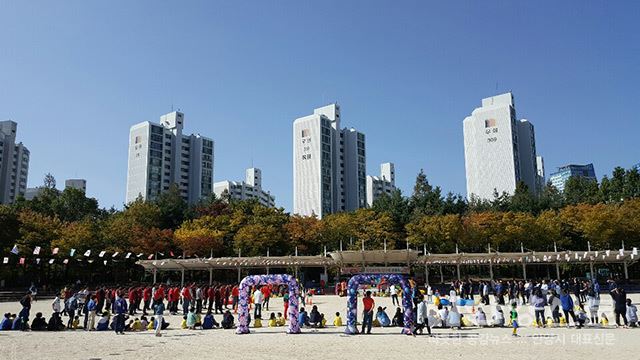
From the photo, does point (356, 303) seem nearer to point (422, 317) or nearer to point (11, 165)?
point (422, 317)

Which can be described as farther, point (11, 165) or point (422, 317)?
point (11, 165)

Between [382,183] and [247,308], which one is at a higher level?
[382,183]

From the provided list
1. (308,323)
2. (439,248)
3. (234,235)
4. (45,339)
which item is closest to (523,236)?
(439,248)

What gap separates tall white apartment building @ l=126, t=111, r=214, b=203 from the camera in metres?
106

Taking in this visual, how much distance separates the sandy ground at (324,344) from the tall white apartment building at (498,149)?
304ft

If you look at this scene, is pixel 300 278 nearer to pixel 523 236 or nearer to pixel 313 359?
pixel 523 236

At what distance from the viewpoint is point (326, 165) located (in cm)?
10719

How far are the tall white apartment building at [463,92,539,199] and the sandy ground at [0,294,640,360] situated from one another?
92.6 meters

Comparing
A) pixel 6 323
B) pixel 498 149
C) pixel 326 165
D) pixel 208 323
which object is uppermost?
pixel 498 149

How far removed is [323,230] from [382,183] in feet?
290

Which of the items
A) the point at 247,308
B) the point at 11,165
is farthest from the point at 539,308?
the point at 11,165

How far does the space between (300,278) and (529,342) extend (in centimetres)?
3277

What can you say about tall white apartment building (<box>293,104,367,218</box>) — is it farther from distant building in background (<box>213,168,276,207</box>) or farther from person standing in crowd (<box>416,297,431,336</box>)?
person standing in crowd (<box>416,297,431,336</box>)

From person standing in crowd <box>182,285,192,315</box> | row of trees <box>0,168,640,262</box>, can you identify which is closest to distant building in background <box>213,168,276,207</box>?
row of trees <box>0,168,640,262</box>
